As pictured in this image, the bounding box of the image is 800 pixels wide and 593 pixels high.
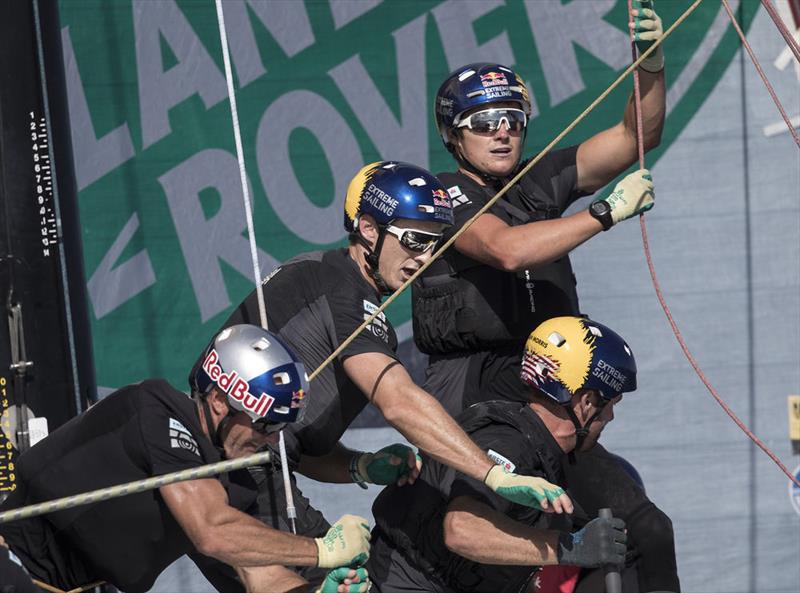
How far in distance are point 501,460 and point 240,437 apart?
77 cm

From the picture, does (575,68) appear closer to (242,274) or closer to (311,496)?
(242,274)

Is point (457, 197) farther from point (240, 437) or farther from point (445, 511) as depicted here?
point (240, 437)

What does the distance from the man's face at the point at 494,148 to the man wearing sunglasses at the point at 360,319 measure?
0.37 metres

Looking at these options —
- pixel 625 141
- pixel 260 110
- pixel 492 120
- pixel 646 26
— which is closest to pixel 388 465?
pixel 492 120

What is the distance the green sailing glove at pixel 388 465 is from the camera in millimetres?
4461

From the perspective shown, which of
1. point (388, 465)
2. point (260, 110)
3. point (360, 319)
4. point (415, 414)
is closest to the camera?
point (415, 414)

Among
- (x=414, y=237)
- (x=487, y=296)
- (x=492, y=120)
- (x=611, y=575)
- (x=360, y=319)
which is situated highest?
(x=492, y=120)

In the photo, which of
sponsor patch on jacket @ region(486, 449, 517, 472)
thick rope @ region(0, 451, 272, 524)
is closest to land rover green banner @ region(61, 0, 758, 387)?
sponsor patch on jacket @ region(486, 449, 517, 472)

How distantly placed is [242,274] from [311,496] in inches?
38.5

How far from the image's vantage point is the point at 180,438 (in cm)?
377

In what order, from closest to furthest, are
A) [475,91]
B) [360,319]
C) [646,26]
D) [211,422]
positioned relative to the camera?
[211,422] < [360,319] < [646,26] < [475,91]

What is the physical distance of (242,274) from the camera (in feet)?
20.0

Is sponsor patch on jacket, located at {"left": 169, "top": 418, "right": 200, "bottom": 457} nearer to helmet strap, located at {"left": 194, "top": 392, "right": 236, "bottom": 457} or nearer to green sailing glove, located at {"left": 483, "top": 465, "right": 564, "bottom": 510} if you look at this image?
helmet strap, located at {"left": 194, "top": 392, "right": 236, "bottom": 457}

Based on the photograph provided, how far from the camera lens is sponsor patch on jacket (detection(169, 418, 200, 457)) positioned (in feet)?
12.3
